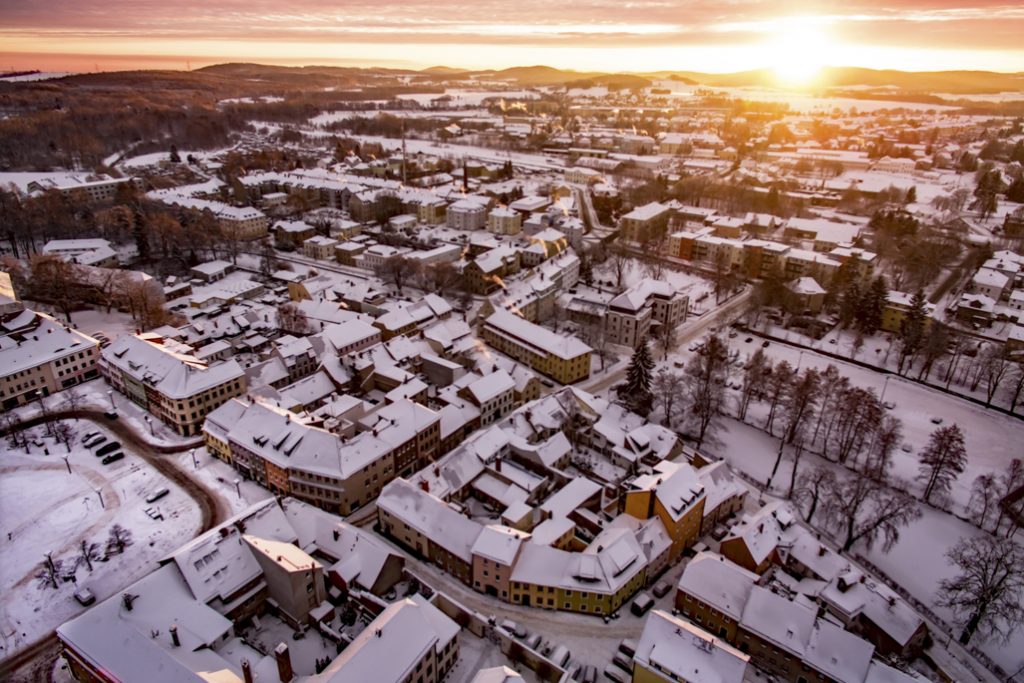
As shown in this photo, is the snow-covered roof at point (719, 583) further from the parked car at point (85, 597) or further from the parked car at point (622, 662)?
the parked car at point (85, 597)

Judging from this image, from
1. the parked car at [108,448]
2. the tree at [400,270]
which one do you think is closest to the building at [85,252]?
the tree at [400,270]

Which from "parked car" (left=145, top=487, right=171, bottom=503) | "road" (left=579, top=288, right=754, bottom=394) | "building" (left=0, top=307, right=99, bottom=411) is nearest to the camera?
"parked car" (left=145, top=487, right=171, bottom=503)

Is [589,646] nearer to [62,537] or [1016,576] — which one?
[1016,576]

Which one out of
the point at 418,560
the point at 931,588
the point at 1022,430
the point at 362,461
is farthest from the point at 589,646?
the point at 1022,430

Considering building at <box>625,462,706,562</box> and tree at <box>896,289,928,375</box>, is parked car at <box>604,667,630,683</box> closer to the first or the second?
building at <box>625,462,706,562</box>

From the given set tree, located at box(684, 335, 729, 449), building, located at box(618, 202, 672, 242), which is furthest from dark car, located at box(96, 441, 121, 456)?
building, located at box(618, 202, 672, 242)

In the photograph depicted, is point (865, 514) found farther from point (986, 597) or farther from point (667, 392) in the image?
point (667, 392)
